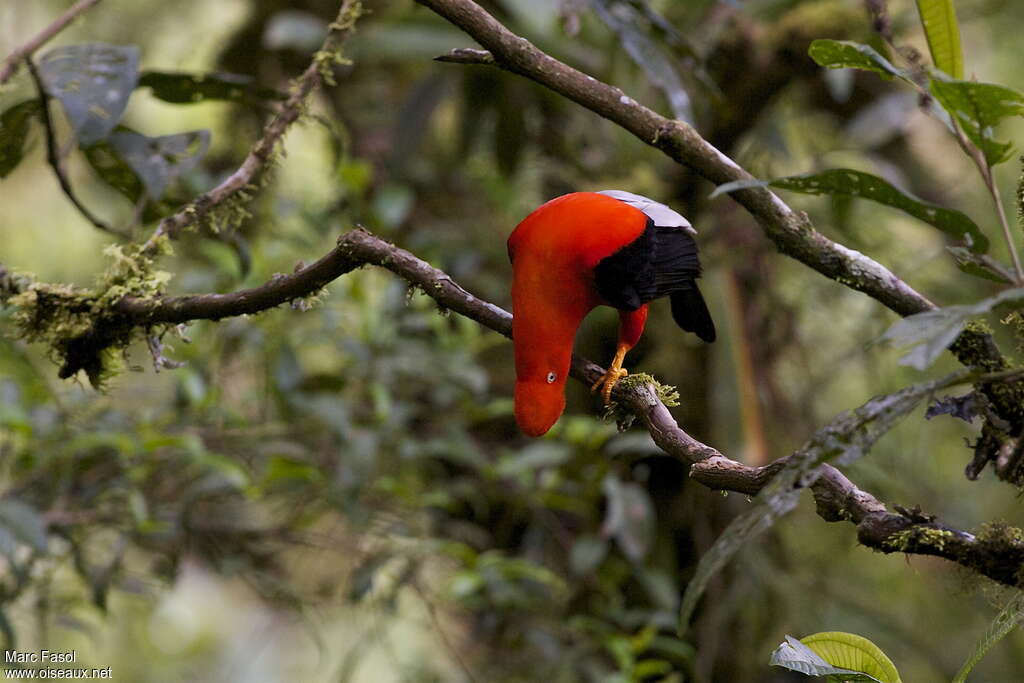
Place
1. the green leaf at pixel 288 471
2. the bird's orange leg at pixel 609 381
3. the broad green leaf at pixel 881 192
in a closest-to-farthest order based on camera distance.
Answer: the broad green leaf at pixel 881 192 < the bird's orange leg at pixel 609 381 < the green leaf at pixel 288 471

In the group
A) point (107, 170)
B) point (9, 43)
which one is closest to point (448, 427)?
point (107, 170)

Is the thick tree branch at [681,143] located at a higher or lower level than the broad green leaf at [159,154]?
higher

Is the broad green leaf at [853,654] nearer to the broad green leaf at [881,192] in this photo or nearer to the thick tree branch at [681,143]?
the thick tree branch at [681,143]

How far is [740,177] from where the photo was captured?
1149mm

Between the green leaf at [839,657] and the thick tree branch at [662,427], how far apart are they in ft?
0.62

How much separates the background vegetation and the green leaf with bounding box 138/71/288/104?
0.04 metres

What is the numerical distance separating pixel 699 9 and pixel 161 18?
2.19 meters

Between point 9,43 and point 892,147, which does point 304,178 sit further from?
point 892,147

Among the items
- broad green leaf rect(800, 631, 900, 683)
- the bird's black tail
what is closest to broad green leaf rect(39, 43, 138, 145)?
the bird's black tail

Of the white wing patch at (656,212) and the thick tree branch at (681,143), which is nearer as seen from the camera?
the thick tree branch at (681,143)

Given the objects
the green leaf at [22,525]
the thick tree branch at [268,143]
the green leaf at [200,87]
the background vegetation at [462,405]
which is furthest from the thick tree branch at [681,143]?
the green leaf at [22,525]

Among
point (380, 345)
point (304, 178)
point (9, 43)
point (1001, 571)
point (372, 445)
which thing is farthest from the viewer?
point (304, 178)

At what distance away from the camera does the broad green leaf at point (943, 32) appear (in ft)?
3.36

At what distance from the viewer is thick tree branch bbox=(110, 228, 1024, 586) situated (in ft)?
2.65
